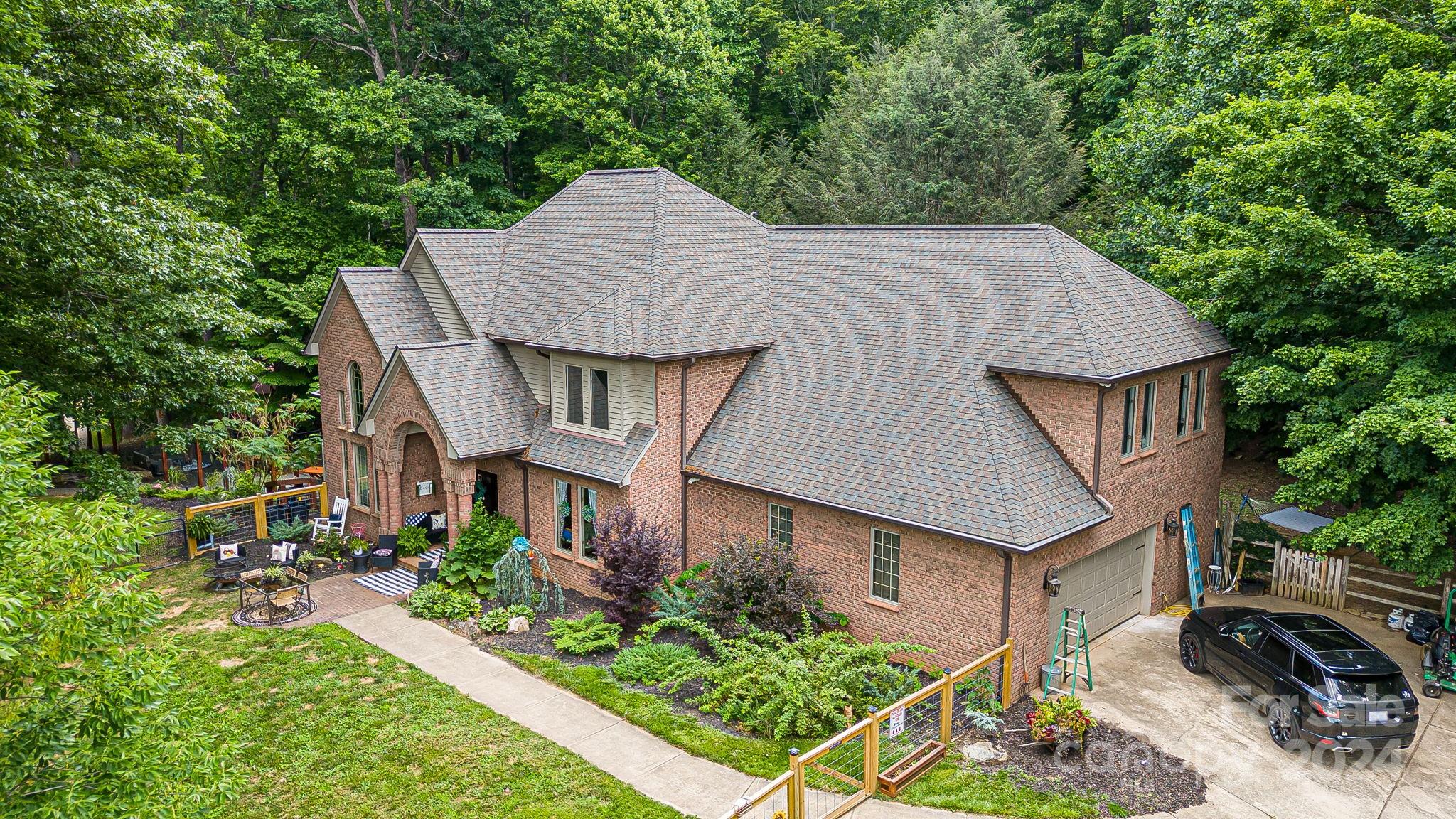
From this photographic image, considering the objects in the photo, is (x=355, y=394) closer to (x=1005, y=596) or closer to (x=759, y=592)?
(x=759, y=592)

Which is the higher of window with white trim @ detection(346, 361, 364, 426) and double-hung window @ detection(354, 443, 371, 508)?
window with white trim @ detection(346, 361, 364, 426)

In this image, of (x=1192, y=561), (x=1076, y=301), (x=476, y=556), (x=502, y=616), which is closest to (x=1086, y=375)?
(x=1076, y=301)

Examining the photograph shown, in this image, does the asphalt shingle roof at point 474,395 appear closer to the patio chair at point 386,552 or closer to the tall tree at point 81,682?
the patio chair at point 386,552

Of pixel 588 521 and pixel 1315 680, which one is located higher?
pixel 588 521

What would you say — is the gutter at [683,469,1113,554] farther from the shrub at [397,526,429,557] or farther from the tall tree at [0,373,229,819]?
the tall tree at [0,373,229,819]

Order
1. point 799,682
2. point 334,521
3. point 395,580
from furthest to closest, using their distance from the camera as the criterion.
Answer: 1. point 334,521
2. point 395,580
3. point 799,682

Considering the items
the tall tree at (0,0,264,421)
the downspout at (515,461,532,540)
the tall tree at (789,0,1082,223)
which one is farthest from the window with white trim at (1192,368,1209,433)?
the tall tree at (0,0,264,421)

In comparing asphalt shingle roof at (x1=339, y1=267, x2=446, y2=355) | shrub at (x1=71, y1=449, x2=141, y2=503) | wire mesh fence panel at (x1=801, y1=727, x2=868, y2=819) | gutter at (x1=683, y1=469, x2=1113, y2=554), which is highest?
asphalt shingle roof at (x1=339, y1=267, x2=446, y2=355)
